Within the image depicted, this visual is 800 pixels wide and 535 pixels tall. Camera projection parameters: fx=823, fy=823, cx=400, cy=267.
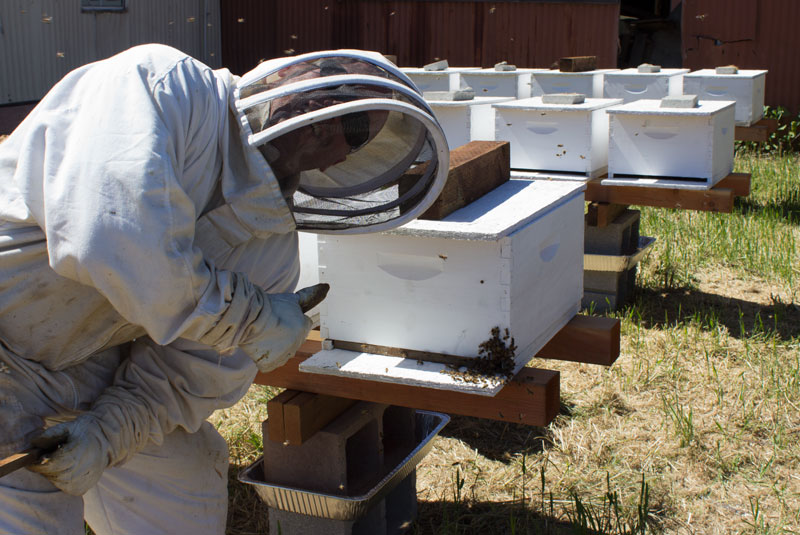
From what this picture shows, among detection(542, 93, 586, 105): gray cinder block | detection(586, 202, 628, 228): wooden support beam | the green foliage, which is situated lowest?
detection(586, 202, 628, 228): wooden support beam

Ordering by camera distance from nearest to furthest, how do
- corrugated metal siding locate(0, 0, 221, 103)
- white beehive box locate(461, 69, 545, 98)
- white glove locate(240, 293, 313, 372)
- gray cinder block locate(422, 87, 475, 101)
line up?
white glove locate(240, 293, 313, 372)
gray cinder block locate(422, 87, 475, 101)
white beehive box locate(461, 69, 545, 98)
corrugated metal siding locate(0, 0, 221, 103)

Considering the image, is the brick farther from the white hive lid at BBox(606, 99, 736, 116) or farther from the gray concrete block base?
the white hive lid at BBox(606, 99, 736, 116)

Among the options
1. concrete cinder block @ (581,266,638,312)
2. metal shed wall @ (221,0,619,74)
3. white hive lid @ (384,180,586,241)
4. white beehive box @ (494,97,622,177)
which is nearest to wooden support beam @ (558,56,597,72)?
white beehive box @ (494,97,622,177)

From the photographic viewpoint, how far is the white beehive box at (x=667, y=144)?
4438 millimetres

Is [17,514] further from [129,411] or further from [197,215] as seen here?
[197,215]

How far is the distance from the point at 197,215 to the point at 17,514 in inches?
30.6

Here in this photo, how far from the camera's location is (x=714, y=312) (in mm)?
4715

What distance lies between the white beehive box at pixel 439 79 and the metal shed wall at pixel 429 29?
3138 mm

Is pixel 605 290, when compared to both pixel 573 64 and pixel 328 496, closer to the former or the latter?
pixel 573 64

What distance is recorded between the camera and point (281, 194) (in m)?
1.83

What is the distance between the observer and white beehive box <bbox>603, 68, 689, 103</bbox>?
652 cm

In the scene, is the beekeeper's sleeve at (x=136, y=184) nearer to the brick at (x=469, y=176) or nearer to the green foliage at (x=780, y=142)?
the brick at (x=469, y=176)

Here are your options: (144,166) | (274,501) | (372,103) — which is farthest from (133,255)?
(274,501)

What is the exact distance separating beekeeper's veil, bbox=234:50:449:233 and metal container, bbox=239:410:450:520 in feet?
2.81
